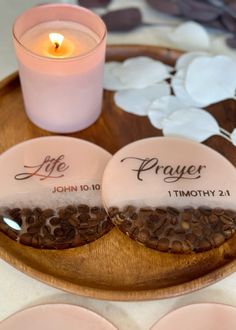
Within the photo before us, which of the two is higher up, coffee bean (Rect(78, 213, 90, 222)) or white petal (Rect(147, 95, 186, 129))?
white petal (Rect(147, 95, 186, 129))

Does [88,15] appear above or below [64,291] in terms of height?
above

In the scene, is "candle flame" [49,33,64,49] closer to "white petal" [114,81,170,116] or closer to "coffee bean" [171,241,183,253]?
"white petal" [114,81,170,116]

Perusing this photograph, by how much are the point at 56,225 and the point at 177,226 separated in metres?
0.09

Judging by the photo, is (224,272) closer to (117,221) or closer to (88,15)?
(117,221)

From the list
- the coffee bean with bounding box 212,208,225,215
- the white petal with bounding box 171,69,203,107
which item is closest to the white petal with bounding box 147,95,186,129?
the white petal with bounding box 171,69,203,107

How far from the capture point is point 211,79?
1.68 feet

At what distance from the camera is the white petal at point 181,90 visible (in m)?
0.49

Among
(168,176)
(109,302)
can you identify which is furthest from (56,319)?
(168,176)

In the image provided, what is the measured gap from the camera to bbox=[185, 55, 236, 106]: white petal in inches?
19.5

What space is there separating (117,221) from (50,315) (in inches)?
3.3

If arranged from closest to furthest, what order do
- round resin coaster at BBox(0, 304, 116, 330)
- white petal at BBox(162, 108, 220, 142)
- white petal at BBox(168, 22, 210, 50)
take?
round resin coaster at BBox(0, 304, 116, 330) < white petal at BBox(162, 108, 220, 142) < white petal at BBox(168, 22, 210, 50)

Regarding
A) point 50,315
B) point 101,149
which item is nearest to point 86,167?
point 101,149

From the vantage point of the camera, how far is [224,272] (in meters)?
0.36

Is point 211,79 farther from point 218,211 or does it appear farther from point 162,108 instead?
point 218,211
